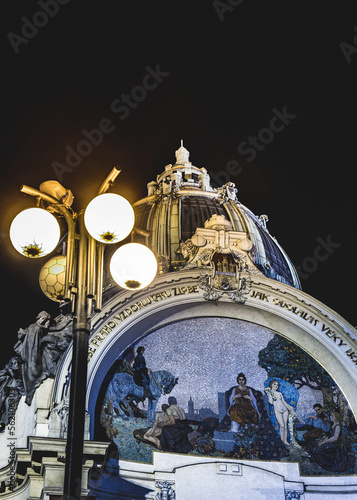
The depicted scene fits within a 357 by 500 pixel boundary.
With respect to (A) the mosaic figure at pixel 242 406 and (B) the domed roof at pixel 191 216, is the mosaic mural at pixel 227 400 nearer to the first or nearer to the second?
(A) the mosaic figure at pixel 242 406

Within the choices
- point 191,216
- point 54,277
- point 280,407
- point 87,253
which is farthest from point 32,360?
point 191,216

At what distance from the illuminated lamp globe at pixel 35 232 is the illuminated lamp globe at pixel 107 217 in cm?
37

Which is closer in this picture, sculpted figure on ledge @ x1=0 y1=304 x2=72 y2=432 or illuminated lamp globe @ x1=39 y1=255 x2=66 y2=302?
illuminated lamp globe @ x1=39 y1=255 x2=66 y2=302

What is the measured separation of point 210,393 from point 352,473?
361 cm

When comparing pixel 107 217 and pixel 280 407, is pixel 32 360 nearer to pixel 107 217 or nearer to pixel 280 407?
pixel 280 407

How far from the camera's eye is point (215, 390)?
16.0 meters

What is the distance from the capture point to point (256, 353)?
1642 centimetres

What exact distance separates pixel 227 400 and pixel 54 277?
8.22 meters

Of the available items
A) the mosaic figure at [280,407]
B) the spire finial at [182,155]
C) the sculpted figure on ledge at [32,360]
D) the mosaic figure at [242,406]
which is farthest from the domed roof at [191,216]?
the sculpted figure on ledge at [32,360]

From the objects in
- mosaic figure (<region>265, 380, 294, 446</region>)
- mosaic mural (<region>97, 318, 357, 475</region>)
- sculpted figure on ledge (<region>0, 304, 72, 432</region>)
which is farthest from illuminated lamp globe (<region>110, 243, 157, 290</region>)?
mosaic figure (<region>265, 380, 294, 446</region>)

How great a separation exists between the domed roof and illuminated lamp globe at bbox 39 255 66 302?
459 inches

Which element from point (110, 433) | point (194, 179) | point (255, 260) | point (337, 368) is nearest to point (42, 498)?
point (110, 433)

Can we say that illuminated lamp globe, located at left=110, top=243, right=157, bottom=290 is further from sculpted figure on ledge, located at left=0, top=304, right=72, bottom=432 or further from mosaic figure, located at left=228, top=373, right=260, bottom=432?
mosaic figure, located at left=228, top=373, right=260, bottom=432

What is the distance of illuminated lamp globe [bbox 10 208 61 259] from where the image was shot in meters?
6.86
